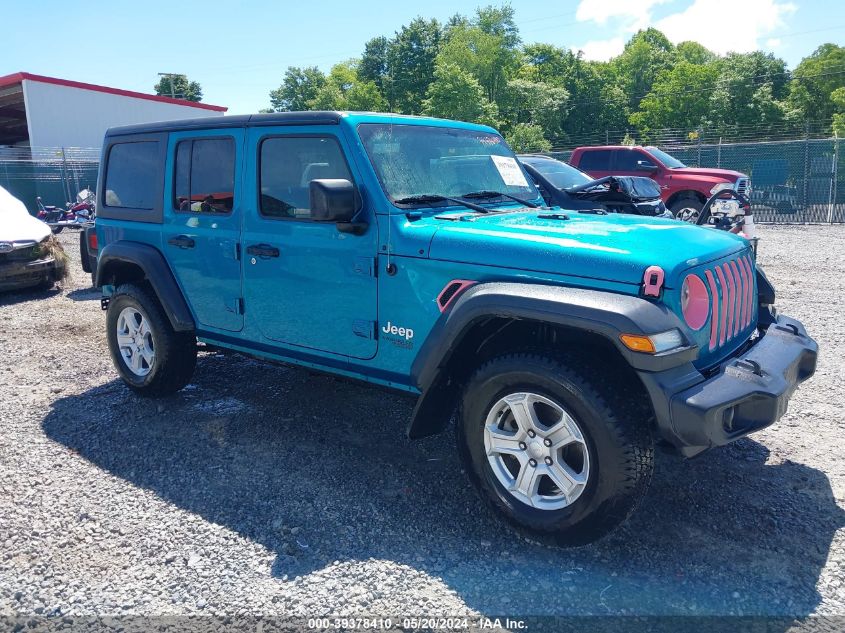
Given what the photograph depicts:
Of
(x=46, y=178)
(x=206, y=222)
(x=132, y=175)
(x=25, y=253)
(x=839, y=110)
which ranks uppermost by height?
(x=839, y=110)

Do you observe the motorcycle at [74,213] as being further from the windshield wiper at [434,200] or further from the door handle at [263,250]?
the windshield wiper at [434,200]

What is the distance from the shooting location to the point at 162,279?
4.92 metres

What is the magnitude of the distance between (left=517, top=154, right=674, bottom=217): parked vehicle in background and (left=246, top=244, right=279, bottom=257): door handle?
4435 mm

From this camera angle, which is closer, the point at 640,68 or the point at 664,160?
the point at 664,160

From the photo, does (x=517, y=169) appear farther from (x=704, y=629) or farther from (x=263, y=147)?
(x=704, y=629)

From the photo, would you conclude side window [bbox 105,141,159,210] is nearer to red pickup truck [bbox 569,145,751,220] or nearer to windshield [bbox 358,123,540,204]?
windshield [bbox 358,123,540,204]

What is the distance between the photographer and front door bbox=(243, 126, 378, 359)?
3.85m

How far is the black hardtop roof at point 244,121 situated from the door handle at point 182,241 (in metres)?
0.76

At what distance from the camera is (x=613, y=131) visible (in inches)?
2427

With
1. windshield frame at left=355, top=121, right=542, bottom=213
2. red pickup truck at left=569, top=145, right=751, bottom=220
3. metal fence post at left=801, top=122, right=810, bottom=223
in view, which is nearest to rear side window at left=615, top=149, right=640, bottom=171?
red pickup truck at left=569, top=145, right=751, bottom=220

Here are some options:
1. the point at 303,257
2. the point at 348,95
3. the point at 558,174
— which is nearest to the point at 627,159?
the point at 558,174

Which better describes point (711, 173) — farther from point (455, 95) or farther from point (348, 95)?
point (348, 95)

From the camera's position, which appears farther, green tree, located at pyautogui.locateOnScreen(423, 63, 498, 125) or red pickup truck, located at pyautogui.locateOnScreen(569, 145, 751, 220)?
green tree, located at pyautogui.locateOnScreen(423, 63, 498, 125)

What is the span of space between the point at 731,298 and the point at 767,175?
19.1 metres
